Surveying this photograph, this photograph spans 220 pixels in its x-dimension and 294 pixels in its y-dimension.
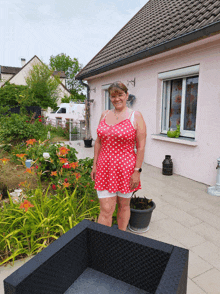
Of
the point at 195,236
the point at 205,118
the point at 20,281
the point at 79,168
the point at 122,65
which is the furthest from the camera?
the point at 122,65

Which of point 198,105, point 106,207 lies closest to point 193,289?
point 106,207

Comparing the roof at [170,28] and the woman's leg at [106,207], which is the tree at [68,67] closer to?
the roof at [170,28]

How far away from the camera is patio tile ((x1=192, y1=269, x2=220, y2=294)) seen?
190 centimetres

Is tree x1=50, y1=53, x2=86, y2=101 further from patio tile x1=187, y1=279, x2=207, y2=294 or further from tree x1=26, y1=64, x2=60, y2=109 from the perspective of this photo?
patio tile x1=187, y1=279, x2=207, y2=294

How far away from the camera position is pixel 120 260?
3.51 ft

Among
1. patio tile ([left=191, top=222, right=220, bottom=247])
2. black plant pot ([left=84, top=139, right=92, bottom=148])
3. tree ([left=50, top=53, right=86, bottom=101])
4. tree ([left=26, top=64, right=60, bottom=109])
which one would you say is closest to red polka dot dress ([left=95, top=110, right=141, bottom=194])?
patio tile ([left=191, top=222, right=220, bottom=247])

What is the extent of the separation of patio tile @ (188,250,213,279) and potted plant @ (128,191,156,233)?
2.07ft

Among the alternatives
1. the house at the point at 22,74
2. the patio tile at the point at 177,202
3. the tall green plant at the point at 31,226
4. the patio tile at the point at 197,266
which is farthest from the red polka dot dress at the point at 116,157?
the house at the point at 22,74

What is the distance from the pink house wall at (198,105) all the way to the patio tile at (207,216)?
50.7 inches

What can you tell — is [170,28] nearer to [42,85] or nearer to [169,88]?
[169,88]

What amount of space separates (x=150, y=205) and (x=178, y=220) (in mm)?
631

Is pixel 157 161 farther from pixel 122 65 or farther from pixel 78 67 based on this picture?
pixel 78 67

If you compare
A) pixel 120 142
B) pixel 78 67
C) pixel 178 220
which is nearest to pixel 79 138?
pixel 178 220

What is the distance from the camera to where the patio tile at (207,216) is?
3.03 meters
